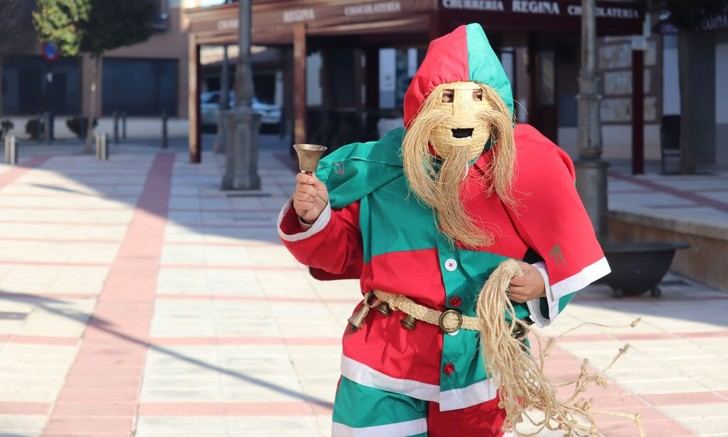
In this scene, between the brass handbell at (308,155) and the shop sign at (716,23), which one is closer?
the brass handbell at (308,155)

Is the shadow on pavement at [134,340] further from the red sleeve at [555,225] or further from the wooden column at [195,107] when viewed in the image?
the wooden column at [195,107]

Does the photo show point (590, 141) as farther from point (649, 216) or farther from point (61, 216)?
point (61, 216)

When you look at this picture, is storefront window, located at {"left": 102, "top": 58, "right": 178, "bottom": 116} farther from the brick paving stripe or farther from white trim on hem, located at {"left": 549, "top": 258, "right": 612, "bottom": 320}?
white trim on hem, located at {"left": 549, "top": 258, "right": 612, "bottom": 320}

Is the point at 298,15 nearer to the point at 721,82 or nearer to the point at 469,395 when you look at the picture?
the point at 721,82

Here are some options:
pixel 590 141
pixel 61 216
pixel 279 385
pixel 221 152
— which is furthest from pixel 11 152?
pixel 279 385

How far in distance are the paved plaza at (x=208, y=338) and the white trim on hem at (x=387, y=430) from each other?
9.62 feet

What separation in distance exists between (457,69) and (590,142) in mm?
8965

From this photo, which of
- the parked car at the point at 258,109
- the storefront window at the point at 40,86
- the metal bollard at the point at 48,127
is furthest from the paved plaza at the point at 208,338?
the parked car at the point at 258,109

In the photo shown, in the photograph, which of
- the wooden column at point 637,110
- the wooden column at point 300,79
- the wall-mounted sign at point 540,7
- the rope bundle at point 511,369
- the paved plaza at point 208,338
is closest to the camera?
the rope bundle at point 511,369

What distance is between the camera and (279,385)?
307 inches

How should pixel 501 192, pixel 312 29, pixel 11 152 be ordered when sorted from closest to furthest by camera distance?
pixel 501 192 → pixel 312 29 → pixel 11 152

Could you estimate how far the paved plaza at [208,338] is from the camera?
7.07m

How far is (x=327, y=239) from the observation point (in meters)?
3.82

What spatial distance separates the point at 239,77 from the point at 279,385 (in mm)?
13130
